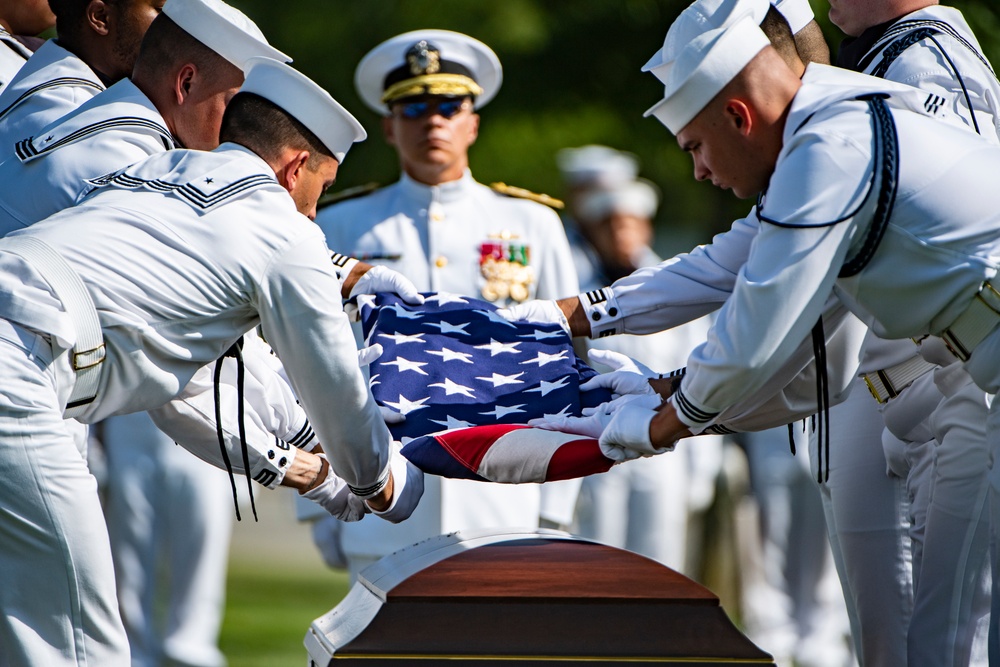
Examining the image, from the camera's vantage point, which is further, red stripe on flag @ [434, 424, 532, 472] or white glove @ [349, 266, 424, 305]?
white glove @ [349, 266, 424, 305]

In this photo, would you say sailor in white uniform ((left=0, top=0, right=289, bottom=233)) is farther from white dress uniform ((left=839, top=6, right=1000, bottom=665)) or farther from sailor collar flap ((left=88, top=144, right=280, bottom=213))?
white dress uniform ((left=839, top=6, right=1000, bottom=665))

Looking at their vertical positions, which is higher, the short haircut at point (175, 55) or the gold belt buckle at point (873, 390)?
the short haircut at point (175, 55)

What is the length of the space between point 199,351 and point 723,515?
813cm

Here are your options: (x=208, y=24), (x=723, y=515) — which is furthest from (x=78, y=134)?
(x=723, y=515)

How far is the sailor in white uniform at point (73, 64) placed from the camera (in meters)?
4.32

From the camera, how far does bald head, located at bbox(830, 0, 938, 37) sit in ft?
14.5

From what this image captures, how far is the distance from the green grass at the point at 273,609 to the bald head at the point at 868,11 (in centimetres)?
523

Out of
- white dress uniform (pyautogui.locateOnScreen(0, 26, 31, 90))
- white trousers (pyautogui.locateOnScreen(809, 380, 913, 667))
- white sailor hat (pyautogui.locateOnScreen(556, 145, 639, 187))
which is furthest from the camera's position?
white sailor hat (pyautogui.locateOnScreen(556, 145, 639, 187))

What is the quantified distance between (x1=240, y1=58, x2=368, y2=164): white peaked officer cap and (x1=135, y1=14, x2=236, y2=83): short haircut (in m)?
0.41

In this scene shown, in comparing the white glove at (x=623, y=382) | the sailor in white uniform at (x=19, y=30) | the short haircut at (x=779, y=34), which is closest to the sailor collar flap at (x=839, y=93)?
the short haircut at (x=779, y=34)

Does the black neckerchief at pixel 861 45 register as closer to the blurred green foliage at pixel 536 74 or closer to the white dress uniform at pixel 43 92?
the white dress uniform at pixel 43 92

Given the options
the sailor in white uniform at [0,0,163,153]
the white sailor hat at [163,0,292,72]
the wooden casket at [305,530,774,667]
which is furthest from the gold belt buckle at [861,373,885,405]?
the sailor in white uniform at [0,0,163,153]

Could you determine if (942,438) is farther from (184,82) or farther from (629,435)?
(184,82)

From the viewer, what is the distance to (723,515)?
11172 millimetres
